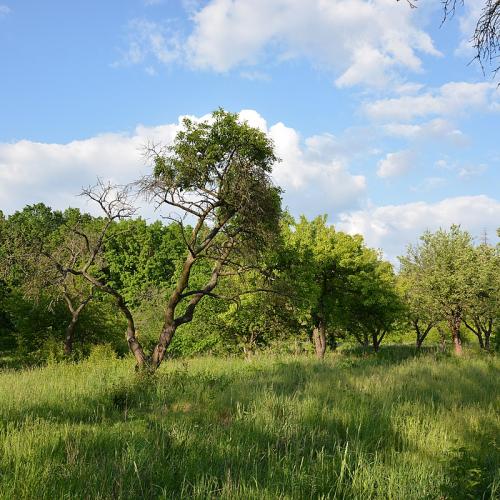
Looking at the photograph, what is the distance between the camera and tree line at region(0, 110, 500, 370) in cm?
1400

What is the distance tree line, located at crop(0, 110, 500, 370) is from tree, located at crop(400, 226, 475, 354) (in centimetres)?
9

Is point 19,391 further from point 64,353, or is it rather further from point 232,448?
point 64,353

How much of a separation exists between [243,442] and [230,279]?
809 inches

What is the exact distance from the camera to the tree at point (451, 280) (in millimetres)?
28000

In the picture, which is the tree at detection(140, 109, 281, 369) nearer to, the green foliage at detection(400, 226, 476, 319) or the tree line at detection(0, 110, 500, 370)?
the tree line at detection(0, 110, 500, 370)

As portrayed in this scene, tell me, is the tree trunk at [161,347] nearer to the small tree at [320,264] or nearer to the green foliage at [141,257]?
the small tree at [320,264]

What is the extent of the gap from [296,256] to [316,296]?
8.09ft

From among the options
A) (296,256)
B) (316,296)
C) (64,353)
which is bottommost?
(64,353)

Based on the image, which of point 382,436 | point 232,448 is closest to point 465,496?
point 382,436

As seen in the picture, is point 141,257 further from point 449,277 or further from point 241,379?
point 241,379

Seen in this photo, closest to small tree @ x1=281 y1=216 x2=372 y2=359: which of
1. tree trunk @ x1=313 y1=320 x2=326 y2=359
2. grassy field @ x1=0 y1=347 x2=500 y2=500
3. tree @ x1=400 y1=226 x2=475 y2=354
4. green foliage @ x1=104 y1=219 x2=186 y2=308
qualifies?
tree trunk @ x1=313 y1=320 x2=326 y2=359

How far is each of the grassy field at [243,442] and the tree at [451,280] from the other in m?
19.3

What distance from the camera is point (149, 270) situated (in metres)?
41.8

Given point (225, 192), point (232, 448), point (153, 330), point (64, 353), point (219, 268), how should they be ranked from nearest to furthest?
point (232, 448) < point (225, 192) < point (219, 268) < point (64, 353) < point (153, 330)
